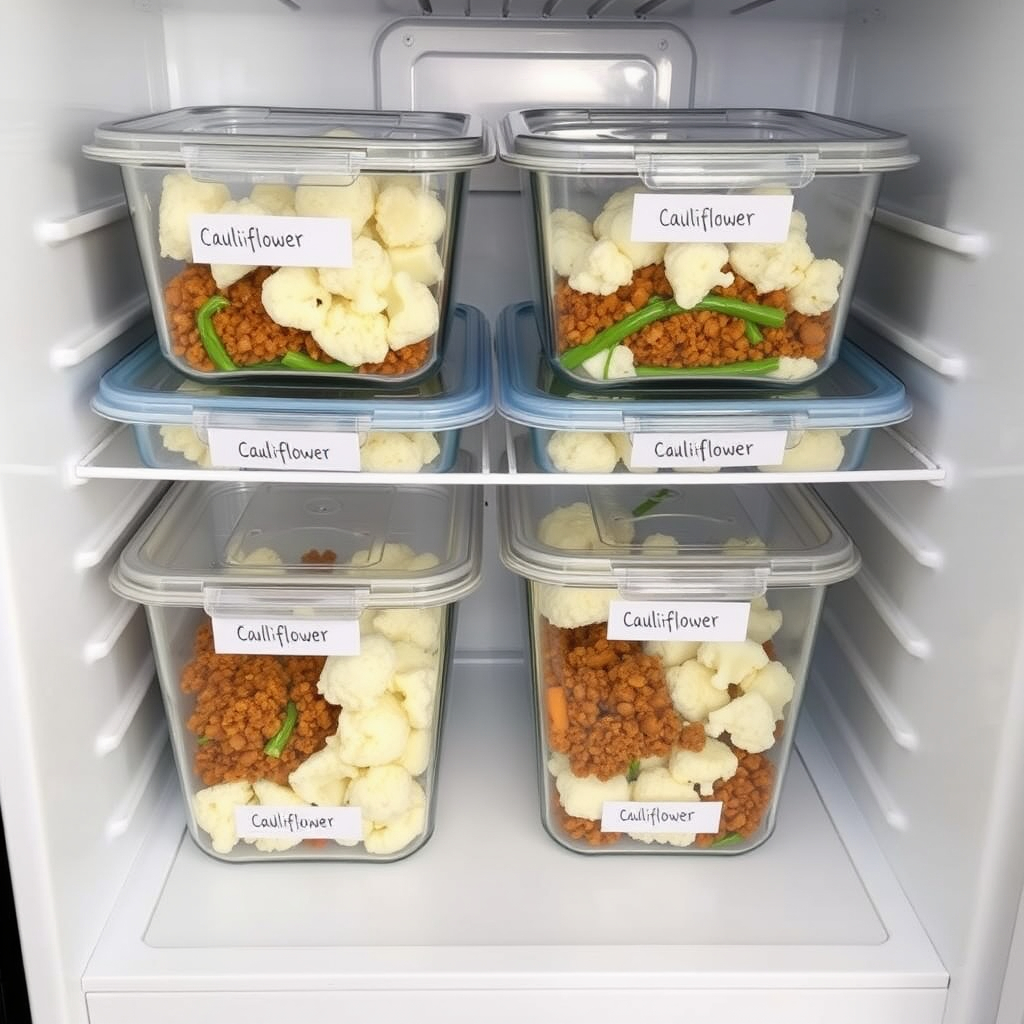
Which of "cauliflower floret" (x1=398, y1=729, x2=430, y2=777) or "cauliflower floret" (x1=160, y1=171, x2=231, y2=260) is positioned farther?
"cauliflower floret" (x1=398, y1=729, x2=430, y2=777)

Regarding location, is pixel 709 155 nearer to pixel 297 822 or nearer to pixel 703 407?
pixel 703 407

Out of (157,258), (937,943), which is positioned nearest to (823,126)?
(157,258)

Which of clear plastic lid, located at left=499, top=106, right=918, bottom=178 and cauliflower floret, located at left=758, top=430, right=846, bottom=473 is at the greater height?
clear plastic lid, located at left=499, top=106, right=918, bottom=178

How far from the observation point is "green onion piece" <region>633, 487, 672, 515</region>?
1037 millimetres

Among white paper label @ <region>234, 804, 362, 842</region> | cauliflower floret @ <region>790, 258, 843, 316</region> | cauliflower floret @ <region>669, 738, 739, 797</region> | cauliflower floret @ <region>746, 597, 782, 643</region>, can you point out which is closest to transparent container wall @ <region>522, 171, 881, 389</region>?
cauliflower floret @ <region>790, 258, 843, 316</region>

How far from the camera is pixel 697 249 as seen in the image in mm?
792

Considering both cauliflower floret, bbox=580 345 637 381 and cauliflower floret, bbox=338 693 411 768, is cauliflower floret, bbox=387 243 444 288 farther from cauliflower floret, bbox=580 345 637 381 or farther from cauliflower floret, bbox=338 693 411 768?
cauliflower floret, bbox=338 693 411 768

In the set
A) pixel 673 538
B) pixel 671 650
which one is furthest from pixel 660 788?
pixel 673 538

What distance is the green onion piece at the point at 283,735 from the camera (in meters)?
0.94

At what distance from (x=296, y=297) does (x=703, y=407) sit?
33 centimetres

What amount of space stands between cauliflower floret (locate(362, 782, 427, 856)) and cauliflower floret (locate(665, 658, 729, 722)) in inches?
10.1

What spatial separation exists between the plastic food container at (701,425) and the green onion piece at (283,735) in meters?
0.31

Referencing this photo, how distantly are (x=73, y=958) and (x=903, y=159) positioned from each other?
0.90m

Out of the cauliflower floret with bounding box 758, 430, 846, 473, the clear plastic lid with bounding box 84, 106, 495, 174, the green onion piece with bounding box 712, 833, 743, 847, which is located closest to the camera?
the clear plastic lid with bounding box 84, 106, 495, 174
